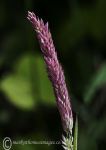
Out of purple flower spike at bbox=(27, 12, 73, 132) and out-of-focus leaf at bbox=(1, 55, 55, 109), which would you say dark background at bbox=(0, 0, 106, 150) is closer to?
out-of-focus leaf at bbox=(1, 55, 55, 109)

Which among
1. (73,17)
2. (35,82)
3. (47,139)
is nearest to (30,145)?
(47,139)

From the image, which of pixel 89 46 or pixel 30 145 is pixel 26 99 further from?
pixel 89 46

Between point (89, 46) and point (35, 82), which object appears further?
point (89, 46)

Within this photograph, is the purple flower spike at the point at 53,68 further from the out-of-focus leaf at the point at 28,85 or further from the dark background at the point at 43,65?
the out-of-focus leaf at the point at 28,85

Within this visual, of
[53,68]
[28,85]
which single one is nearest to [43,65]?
[28,85]

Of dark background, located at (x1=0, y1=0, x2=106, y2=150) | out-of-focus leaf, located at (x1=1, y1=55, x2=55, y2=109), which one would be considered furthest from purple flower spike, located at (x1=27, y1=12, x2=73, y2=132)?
out-of-focus leaf, located at (x1=1, y1=55, x2=55, y2=109)

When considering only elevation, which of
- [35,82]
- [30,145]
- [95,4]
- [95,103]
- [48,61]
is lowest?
[48,61]

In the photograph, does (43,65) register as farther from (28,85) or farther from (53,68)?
(53,68)
